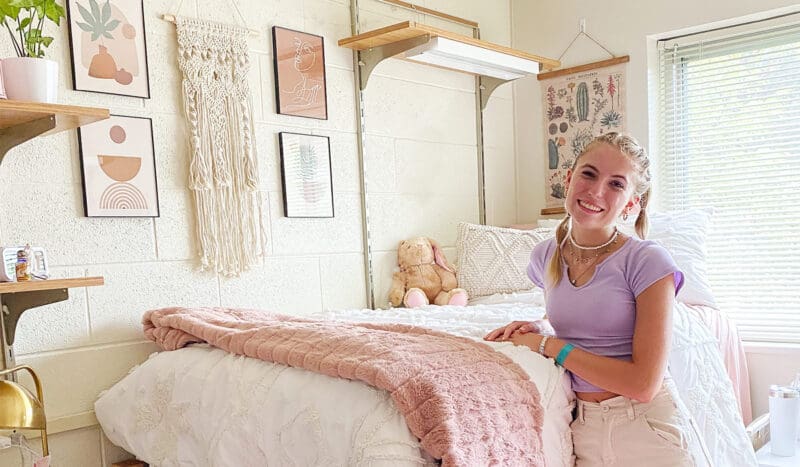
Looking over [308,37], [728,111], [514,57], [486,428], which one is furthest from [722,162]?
[486,428]

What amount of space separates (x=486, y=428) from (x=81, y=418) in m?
1.20

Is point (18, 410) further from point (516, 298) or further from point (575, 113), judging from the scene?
point (575, 113)

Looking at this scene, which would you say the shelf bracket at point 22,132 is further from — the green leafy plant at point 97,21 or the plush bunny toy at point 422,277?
the plush bunny toy at point 422,277

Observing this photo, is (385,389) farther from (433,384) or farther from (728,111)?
(728,111)

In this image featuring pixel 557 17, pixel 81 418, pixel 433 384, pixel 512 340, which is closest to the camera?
pixel 433 384

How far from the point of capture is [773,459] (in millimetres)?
2047

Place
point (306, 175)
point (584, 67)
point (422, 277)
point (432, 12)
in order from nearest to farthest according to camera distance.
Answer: point (306, 175) → point (422, 277) → point (432, 12) → point (584, 67)

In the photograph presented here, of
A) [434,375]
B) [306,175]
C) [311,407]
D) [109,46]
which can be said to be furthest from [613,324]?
[109,46]

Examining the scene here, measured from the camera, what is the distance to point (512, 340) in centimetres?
140

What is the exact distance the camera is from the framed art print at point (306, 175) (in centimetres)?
220

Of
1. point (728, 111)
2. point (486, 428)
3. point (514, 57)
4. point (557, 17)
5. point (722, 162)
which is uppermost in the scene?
point (557, 17)

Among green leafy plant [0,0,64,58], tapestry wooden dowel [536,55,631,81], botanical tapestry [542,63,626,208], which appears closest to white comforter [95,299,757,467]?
green leafy plant [0,0,64,58]

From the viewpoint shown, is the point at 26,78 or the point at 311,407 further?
the point at 26,78

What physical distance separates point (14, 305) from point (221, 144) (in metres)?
0.75
